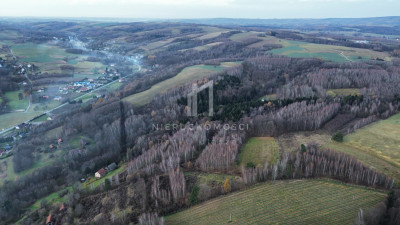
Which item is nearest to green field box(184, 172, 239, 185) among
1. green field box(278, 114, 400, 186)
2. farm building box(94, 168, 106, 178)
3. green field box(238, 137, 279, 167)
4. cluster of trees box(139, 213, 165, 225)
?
green field box(238, 137, 279, 167)

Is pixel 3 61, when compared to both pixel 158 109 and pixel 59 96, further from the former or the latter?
pixel 158 109

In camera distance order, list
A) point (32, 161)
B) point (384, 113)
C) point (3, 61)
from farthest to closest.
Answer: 1. point (3, 61)
2. point (384, 113)
3. point (32, 161)

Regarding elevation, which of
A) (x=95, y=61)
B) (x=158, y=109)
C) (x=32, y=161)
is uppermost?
(x=95, y=61)

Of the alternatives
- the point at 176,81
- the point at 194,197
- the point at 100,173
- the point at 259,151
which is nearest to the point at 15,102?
the point at 176,81

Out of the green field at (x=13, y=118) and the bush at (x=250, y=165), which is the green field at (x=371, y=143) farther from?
the green field at (x=13, y=118)

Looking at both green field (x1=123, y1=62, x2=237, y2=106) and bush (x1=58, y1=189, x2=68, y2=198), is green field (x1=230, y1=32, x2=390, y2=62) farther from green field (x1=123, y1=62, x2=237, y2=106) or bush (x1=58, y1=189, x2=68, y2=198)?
bush (x1=58, y1=189, x2=68, y2=198)

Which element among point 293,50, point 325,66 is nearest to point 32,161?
point 325,66

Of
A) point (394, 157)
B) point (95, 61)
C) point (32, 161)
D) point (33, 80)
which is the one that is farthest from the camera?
point (95, 61)
